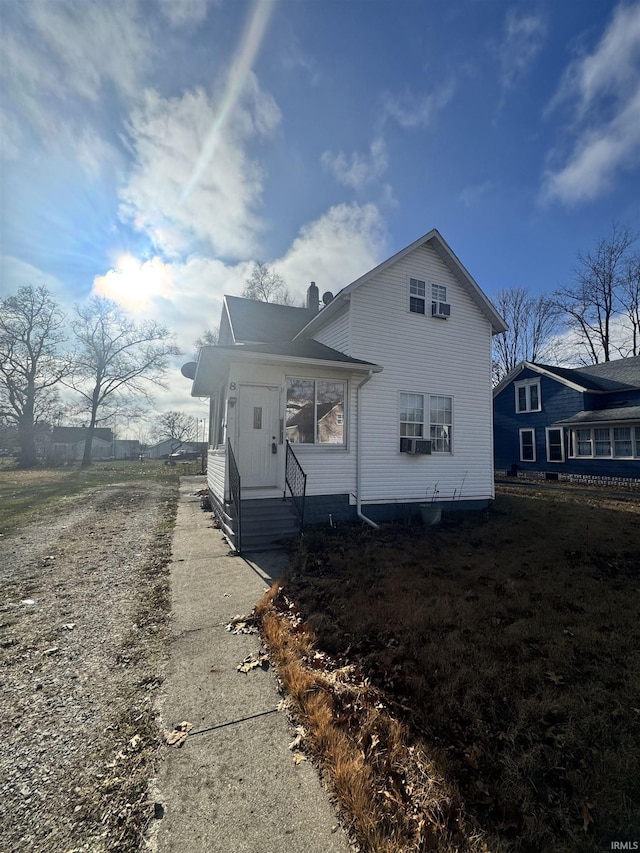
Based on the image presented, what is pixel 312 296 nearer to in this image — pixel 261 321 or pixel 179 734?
pixel 261 321

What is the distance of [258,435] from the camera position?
A: 27.6ft

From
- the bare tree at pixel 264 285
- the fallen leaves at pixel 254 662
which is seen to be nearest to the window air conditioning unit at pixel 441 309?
the fallen leaves at pixel 254 662

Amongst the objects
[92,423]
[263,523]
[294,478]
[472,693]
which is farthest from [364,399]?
[92,423]

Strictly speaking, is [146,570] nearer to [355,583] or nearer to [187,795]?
[355,583]

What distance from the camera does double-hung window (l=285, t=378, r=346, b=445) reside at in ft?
28.2

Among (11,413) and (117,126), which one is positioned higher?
(117,126)

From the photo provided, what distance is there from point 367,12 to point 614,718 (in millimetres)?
11551

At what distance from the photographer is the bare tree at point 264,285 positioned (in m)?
26.0

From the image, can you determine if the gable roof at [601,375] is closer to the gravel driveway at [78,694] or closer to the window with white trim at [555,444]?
the window with white trim at [555,444]

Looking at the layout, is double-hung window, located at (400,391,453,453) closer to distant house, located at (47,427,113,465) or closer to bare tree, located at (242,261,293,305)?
bare tree, located at (242,261,293,305)

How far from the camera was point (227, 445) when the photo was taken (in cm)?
791

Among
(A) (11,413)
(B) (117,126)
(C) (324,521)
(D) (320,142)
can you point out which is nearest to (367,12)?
(D) (320,142)

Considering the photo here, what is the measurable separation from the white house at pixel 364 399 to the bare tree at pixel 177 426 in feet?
238

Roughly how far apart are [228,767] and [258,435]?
6488 mm
